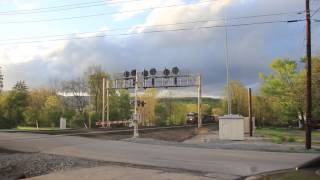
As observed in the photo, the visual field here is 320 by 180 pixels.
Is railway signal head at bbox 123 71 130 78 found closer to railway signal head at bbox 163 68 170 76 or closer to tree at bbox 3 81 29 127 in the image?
railway signal head at bbox 163 68 170 76

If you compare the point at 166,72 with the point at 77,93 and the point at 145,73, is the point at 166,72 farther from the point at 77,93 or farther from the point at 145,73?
the point at 77,93

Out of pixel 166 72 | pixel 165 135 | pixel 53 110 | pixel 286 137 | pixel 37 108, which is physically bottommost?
pixel 286 137

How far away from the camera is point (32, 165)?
1894 cm

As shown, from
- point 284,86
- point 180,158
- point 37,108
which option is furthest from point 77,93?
point 180,158

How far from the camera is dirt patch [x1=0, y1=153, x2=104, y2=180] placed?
1716 centimetres

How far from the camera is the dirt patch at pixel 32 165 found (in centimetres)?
1716

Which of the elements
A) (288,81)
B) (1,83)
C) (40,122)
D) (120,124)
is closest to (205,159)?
(120,124)

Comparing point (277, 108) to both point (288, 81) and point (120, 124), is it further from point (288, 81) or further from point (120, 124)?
point (120, 124)

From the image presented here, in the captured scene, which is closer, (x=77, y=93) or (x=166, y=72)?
(x=166, y=72)

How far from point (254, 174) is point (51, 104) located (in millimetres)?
88102

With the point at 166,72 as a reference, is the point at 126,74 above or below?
below

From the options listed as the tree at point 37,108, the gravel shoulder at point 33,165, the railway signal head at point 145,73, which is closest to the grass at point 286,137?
the railway signal head at point 145,73

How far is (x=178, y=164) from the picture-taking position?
20.0 metres

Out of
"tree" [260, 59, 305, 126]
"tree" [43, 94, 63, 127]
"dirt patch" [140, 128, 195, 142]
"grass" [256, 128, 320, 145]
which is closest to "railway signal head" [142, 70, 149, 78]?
"dirt patch" [140, 128, 195, 142]
